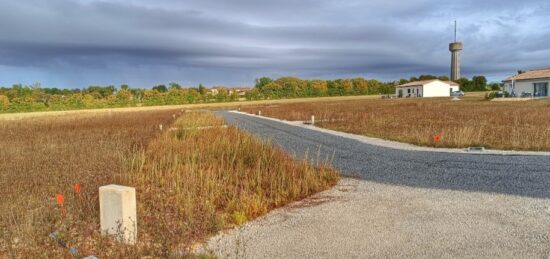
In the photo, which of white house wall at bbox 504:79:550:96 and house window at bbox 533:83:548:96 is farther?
white house wall at bbox 504:79:550:96

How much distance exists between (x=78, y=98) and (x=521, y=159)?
272ft

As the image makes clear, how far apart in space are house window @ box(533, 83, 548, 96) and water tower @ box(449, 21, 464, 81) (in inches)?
1768

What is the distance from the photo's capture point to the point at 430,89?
248 feet

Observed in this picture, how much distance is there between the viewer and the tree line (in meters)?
76.4

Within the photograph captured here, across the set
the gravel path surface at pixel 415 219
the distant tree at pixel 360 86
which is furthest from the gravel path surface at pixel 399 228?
the distant tree at pixel 360 86

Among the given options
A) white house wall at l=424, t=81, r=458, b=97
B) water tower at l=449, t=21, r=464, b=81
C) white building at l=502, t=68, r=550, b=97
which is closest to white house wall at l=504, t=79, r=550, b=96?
white building at l=502, t=68, r=550, b=97

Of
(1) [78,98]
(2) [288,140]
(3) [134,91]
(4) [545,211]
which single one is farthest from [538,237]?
(3) [134,91]

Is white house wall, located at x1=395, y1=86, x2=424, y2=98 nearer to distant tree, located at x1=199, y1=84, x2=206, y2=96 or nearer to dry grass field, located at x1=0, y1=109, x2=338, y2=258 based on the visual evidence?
distant tree, located at x1=199, y1=84, x2=206, y2=96

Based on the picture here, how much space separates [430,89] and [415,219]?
75.4 metres

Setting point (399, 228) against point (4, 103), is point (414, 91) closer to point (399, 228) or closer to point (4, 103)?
point (4, 103)

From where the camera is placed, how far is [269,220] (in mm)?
5918

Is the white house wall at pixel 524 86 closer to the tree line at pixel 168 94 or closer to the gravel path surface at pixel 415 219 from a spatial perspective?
the tree line at pixel 168 94

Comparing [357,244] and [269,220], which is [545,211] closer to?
[357,244]

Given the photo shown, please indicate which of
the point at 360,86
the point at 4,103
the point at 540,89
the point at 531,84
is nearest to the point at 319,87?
the point at 360,86
